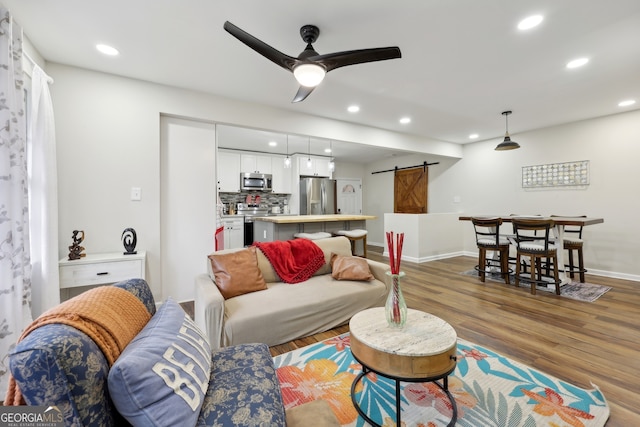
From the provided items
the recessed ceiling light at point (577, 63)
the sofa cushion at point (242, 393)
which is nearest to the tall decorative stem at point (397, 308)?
the sofa cushion at point (242, 393)

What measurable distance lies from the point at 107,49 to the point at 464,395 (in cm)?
384

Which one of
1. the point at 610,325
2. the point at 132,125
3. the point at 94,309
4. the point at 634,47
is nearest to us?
the point at 94,309

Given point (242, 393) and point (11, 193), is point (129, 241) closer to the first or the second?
point (11, 193)

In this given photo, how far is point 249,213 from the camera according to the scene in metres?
6.87

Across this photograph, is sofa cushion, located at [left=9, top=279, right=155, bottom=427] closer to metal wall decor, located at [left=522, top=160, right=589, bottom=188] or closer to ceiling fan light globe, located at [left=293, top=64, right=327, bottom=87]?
ceiling fan light globe, located at [left=293, top=64, right=327, bottom=87]

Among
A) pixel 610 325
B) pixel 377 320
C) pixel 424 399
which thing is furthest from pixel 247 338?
pixel 610 325

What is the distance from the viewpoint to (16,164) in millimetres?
1701

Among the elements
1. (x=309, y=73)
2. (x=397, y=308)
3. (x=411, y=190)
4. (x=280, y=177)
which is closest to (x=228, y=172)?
(x=280, y=177)

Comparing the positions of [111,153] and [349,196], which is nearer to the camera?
[111,153]

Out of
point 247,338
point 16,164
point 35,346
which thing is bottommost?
point 247,338

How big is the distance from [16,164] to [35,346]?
1681mm

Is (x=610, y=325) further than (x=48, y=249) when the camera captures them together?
Yes

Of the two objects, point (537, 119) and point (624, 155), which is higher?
point (537, 119)

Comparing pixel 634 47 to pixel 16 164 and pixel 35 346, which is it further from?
pixel 16 164
